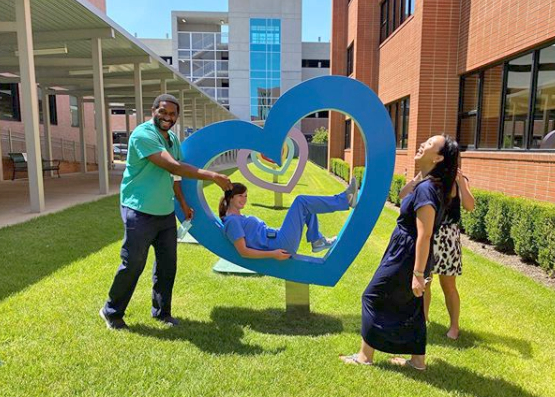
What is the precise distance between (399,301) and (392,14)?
1342 centimetres

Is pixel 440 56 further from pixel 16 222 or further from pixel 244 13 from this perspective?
pixel 244 13

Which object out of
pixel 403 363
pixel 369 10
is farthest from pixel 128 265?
pixel 369 10

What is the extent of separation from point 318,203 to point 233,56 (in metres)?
49.1

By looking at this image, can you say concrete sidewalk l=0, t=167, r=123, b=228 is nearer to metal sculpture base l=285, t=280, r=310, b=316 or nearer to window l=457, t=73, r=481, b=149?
metal sculpture base l=285, t=280, r=310, b=316

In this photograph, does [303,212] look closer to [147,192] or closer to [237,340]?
[237,340]

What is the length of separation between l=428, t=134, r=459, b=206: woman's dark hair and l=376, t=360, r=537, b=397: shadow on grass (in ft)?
4.21

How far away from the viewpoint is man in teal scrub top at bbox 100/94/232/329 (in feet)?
10.2

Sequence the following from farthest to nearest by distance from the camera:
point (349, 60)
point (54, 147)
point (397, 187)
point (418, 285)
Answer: point (349, 60) < point (54, 147) < point (397, 187) < point (418, 285)

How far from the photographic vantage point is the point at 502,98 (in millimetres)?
7727

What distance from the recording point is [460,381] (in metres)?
2.85

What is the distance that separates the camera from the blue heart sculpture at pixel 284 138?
3.35 m

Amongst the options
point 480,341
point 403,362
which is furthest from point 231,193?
point 480,341

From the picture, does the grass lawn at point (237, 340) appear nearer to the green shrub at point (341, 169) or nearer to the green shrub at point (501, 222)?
the green shrub at point (501, 222)

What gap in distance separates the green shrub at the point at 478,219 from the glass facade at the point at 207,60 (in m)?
45.0
